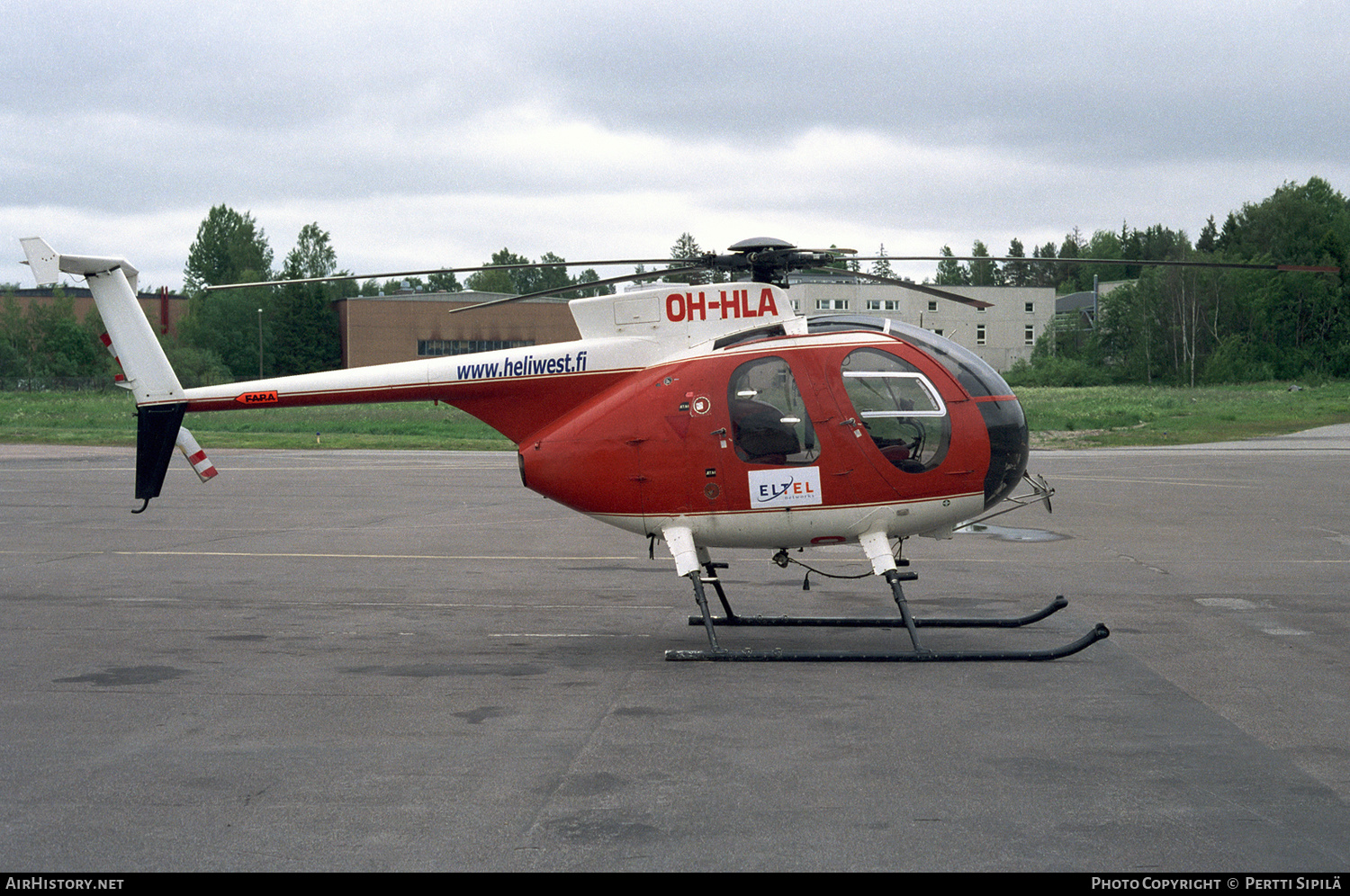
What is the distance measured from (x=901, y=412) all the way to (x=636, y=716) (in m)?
3.55

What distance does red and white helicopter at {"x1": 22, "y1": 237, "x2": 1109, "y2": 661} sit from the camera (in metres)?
9.52

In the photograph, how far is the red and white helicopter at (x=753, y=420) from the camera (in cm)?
952

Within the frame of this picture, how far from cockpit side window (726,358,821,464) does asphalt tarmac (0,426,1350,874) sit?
5.91 ft

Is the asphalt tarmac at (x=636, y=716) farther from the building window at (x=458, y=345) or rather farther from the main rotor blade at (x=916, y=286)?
the building window at (x=458, y=345)

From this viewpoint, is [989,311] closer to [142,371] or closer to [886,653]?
[886,653]

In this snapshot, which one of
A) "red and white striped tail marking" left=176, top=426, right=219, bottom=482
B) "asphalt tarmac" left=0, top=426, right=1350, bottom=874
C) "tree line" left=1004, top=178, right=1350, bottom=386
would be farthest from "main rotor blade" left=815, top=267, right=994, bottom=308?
"tree line" left=1004, top=178, right=1350, bottom=386

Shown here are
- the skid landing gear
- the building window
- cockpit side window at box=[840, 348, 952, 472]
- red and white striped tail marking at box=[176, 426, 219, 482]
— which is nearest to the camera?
the skid landing gear

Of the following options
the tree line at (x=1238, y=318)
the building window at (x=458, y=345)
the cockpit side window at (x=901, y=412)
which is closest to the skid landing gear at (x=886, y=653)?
the cockpit side window at (x=901, y=412)

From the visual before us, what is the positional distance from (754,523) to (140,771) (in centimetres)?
509

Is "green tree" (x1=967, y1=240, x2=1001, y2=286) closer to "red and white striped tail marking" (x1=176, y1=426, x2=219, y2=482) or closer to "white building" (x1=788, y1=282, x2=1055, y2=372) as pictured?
"white building" (x1=788, y1=282, x2=1055, y2=372)

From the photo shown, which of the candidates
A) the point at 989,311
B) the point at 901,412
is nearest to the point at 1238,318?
the point at 989,311

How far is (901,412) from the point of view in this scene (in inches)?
375

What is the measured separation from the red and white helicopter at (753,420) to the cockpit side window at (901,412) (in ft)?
0.05
